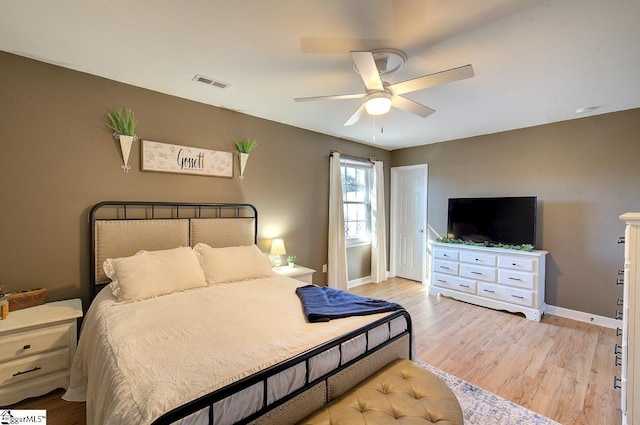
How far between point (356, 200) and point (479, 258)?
2142 millimetres

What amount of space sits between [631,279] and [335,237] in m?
3.20

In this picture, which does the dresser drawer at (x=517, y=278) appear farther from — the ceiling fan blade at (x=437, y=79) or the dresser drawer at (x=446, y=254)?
the ceiling fan blade at (x=437, y=79)

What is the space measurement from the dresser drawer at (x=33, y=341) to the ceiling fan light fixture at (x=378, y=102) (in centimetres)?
280

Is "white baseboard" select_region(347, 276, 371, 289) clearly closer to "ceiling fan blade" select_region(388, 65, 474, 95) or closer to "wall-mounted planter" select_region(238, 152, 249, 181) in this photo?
"wall-mounted planter" select_region(238, 152, 249, 181)

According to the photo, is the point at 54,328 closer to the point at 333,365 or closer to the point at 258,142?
the point at 333,365

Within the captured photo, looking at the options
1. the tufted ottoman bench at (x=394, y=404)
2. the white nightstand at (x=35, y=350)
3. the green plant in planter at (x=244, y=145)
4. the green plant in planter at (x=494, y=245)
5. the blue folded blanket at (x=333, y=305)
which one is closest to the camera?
the tufted ottoman bench at (x=394, y=404)

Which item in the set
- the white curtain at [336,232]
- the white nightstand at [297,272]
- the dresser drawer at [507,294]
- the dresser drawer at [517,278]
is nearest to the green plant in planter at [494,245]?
the dresser drawer at [517,278]

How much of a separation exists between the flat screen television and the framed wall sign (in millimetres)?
3503

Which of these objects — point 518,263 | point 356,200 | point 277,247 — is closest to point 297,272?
point 277,247

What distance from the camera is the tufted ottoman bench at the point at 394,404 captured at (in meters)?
1.28

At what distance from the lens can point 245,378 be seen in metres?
1.18

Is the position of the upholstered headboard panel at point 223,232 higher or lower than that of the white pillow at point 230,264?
higher

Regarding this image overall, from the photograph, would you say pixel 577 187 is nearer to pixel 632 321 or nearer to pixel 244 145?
pixel 632 321

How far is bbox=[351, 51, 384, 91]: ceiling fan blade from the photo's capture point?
1679 mm
